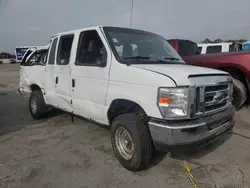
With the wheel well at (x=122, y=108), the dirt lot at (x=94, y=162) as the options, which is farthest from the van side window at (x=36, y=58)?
the wheel well at (x=122, y=108)

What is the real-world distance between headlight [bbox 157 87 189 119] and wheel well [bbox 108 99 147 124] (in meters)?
0.36

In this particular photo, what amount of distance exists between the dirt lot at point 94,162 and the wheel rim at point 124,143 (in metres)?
0.22

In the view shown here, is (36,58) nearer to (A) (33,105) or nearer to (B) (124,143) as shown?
(A) (33,105)

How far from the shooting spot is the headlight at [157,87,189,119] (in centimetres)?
276

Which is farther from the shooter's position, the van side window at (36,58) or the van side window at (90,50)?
the van side window at (36,58)

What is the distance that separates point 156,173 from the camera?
322 centimetres

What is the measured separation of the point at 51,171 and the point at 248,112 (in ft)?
16.5

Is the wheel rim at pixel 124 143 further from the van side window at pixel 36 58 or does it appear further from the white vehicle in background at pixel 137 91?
the van side window at pixel 36 58

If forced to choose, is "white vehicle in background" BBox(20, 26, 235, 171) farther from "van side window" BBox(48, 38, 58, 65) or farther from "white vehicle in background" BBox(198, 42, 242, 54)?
"white vehicle in background" BBox(198, 42, 242, 54)

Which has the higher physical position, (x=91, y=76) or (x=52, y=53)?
(x=52, y=53)

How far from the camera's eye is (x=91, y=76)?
3.76 metres

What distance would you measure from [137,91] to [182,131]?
2.51 ft

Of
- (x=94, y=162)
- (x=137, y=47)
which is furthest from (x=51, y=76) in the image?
(x=94, y=162)

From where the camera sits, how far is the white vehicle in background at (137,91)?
9.13 ft
